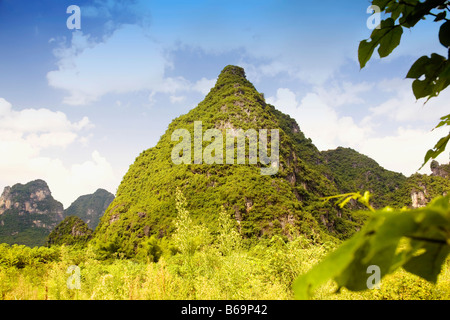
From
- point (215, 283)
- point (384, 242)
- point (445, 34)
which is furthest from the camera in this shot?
point (215, 283)

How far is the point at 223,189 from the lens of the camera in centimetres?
4747

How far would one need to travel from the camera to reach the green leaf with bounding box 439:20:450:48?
0.73 m

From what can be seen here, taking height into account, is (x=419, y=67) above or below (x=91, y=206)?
above

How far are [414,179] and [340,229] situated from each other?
131 ft

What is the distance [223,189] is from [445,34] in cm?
4716

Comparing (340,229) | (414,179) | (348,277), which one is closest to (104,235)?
(340,229)

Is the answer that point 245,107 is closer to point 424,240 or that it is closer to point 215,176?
point 215,176

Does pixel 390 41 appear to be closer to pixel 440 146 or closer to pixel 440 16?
pixel 440 16

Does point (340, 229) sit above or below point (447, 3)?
A: below

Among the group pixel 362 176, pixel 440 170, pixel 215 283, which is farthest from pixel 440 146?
pixel 440 170

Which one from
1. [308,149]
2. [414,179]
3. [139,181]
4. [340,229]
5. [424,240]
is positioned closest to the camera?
[424,240]
